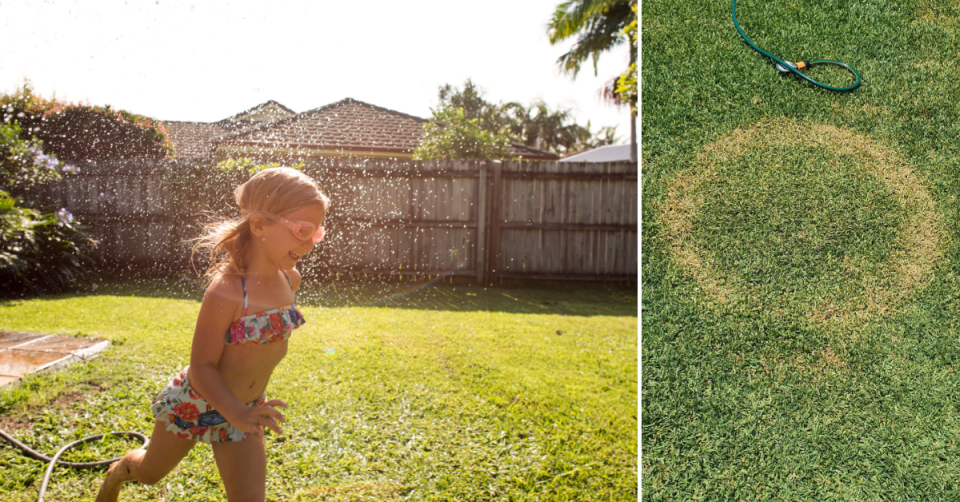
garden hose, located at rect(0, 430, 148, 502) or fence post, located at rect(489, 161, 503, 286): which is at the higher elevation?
fence post, located at rect(489, 161, 503, 286)

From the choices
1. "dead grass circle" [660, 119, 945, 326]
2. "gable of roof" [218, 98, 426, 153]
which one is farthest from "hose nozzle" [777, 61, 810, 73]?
"gable of roof" [218, 98, 426, 153]

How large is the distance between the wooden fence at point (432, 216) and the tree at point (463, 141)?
69 centimetres

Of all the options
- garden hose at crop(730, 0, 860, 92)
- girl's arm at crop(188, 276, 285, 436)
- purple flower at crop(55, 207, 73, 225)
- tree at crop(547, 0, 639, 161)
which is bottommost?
girl's arm at crop(188, 276, 285, 436)

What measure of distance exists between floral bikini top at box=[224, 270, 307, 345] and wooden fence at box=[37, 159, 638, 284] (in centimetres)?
89

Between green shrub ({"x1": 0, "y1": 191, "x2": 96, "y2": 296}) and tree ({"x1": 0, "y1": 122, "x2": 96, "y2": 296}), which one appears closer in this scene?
tree ({"x1": 0, "y1": 122, "x2": 96, "y2": 296})

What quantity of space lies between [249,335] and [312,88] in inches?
32.9

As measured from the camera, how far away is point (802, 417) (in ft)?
6.98

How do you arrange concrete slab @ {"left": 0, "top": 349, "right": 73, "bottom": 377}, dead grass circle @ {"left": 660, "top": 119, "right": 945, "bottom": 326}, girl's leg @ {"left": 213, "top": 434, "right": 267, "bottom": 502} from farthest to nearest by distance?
1. dead grass circle @ {"left": 660, "top": 119, "right": 945, "bottom": 326}
2. concrete slab @ {"left": 0, "top": 349, "right": 73, "bottom": 377}
3. girl's leg @ {"left": 213, "top": 434, "right": 267, "bottom": 502}

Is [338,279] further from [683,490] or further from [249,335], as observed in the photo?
[683,490]

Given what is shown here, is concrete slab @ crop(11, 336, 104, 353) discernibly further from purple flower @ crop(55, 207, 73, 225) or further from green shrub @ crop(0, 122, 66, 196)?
green shrub @ crop(0, 122, 66, 196)

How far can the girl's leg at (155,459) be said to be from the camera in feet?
4.53

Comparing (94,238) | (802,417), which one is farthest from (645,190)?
(94,238)

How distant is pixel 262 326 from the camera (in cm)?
130

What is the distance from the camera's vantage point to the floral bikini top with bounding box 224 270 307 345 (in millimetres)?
1265
